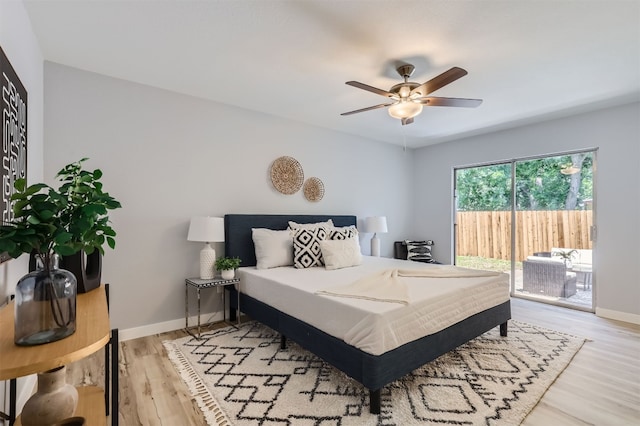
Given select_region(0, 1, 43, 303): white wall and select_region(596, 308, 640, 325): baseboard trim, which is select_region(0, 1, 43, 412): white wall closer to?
select_region(0, 1, 43, 303): white wall

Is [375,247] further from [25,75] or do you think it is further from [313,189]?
[25,75]

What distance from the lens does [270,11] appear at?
2.02 meters

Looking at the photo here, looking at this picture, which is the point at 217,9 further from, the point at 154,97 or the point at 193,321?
the point at 193,321

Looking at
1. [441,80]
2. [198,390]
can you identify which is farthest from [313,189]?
[198,390]

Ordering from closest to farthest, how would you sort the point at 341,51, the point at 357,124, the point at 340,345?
the point at 340,345, the point at 341,51, the point at 357,124

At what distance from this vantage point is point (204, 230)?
313 centimetres

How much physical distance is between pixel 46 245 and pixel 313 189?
3.48 meters

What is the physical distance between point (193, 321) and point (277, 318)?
1267 mm

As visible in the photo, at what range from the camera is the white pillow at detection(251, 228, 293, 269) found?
3.46 meters

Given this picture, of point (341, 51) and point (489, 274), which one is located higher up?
point (341, 51)

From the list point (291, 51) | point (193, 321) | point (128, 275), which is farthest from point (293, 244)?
point (291, 51)

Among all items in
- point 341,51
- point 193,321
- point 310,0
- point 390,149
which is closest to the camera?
point 310,0

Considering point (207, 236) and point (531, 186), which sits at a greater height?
point (531, 186)

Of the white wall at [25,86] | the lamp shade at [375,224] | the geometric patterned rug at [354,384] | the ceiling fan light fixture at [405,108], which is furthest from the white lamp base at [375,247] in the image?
the white wall at [25,86]
